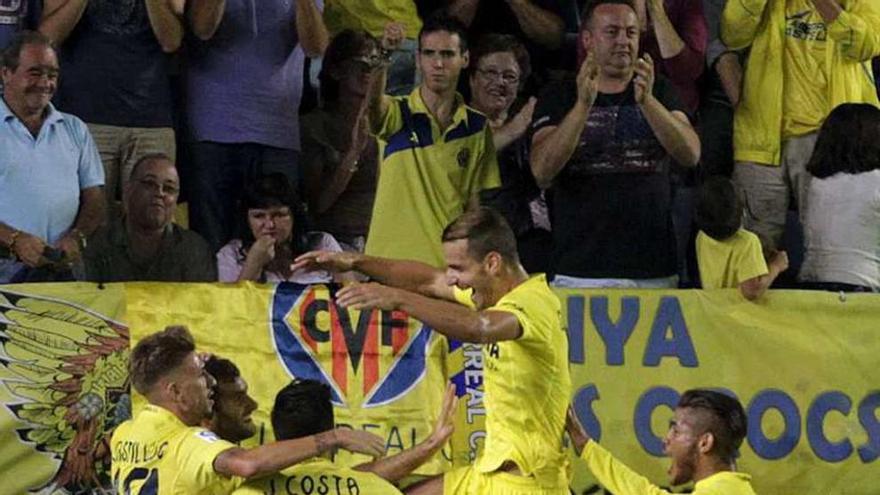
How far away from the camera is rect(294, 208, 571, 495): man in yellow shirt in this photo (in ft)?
30.6

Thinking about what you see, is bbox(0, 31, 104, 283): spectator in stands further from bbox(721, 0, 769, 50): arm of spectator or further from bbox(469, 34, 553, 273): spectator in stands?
bbox(721, 0, 769, 50): arm of spectator

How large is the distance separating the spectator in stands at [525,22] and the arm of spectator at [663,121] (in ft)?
2.99

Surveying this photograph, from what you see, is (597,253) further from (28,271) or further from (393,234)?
(28,271)

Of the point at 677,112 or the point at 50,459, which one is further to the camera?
the point at 677,112

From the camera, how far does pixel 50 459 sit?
10719mm

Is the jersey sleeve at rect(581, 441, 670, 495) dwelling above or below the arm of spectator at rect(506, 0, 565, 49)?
below

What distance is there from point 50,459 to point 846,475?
170 inches

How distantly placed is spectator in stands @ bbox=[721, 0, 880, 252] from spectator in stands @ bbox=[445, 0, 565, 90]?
992 mm

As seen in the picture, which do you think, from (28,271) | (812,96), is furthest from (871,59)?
(28,271)

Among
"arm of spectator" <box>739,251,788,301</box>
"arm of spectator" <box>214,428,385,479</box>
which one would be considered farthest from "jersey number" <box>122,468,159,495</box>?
"arm of spectator" <box>739,251,788,301</box>

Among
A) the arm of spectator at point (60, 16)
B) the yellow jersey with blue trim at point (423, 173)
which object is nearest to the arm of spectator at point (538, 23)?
the yellow jersey with blue trim at point (423, 173)

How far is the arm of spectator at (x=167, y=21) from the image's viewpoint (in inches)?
446

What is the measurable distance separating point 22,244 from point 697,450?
11.8 feet

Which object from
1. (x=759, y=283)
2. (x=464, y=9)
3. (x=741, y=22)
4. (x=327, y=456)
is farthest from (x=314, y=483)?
(x=741, y=22)
